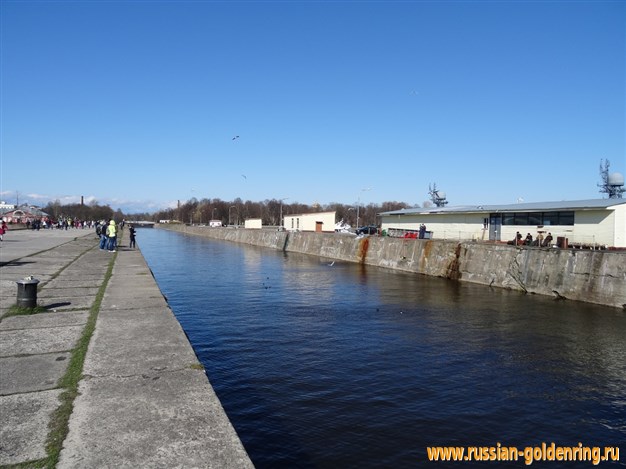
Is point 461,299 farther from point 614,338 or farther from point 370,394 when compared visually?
point 370,394

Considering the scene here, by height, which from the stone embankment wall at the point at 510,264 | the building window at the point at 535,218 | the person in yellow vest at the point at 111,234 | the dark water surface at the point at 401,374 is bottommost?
the dark water surface at the point at 401,374

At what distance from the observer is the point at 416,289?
2248 centimetres

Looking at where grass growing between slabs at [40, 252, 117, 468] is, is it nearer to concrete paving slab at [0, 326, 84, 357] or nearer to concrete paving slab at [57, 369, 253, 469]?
concrete paving slab at [57, 369, 253, 469]

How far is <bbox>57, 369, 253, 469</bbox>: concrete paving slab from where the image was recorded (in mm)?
3801

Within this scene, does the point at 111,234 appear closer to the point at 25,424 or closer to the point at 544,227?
the point at 25,424

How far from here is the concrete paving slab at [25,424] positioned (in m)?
3.88

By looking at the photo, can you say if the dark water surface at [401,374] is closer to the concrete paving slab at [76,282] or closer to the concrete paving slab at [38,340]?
the concrete paving slab at [38,340]

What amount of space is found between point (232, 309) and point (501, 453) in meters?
10.8

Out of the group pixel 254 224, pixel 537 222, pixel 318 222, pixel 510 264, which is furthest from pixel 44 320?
pixel 254 224

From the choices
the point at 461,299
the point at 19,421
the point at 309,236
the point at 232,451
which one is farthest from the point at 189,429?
the point at 309,236

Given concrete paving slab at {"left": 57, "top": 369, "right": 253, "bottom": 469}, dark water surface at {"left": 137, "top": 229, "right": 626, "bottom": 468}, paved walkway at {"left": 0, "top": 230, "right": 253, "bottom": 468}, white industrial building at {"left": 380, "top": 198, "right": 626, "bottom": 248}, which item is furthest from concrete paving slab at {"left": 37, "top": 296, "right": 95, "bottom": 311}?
white industrial building at {"left": 380, "top": 198, "right": 626, "bottom": 248}

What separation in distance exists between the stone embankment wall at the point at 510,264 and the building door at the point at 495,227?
24.4ft

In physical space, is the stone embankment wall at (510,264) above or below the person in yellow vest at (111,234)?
below

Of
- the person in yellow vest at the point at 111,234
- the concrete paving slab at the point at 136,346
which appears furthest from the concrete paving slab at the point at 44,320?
the person in yellow vest at the point at 111,234
